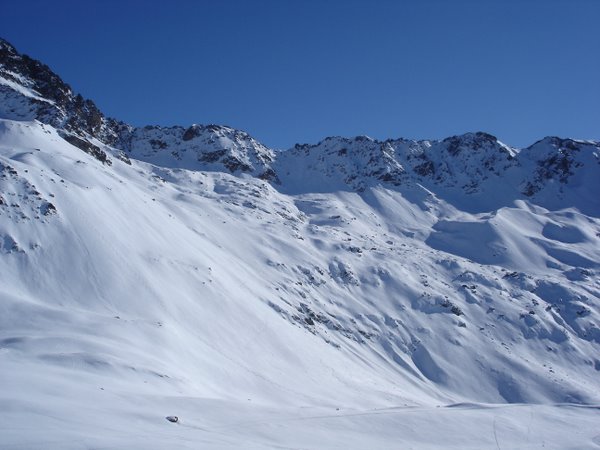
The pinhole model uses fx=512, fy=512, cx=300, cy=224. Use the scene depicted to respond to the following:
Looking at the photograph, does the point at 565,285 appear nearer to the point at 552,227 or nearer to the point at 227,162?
the point at 552,227

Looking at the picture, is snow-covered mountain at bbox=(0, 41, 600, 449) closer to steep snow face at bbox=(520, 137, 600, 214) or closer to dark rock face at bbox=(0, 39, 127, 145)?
dark rock face at bbox=(0, 39, 127, 145)

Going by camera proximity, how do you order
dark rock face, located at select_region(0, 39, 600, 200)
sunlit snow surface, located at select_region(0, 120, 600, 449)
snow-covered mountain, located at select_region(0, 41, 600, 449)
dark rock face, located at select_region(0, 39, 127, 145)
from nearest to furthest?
Answer: sunlit snow surface, located at select_region(0, 120, 600, 449) < snow-covered mountain, located at select_region(0, 41, 600, 449) < dark rock face, located at select_region(0, 39, 127, 145) < dark rock face, located at select_region(0, 39, 600, 200)

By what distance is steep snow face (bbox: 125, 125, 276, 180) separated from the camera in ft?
425

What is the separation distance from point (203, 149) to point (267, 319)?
92067 millimetres

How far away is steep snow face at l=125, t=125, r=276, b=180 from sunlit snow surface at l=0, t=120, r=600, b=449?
11.3 metres

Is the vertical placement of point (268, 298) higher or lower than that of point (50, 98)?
lower

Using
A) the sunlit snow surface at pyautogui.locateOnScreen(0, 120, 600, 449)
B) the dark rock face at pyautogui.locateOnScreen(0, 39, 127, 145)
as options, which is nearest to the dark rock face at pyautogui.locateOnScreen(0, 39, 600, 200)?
the dark rock face at pyautogui.locateOnScreen(0, 39, 127, 145)

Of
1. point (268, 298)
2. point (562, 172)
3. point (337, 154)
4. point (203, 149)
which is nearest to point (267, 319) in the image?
point (268, 298)

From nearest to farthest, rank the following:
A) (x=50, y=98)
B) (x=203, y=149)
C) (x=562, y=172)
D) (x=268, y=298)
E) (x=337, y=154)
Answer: (x=268, y=298) → (x=50, y=98) → (x=203, y=149) → (x=562, y=172) → (x=337, y=154)

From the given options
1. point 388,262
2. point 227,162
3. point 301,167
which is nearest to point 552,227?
point 388,262

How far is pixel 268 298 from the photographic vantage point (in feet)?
189

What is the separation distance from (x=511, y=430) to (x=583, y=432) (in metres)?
4.15

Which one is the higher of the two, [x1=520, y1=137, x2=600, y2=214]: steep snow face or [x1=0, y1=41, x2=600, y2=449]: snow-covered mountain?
[x1=520, y1=137, x2=600, y2=214]: steep snow face

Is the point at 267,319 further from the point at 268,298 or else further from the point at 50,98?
the point at 50,98
